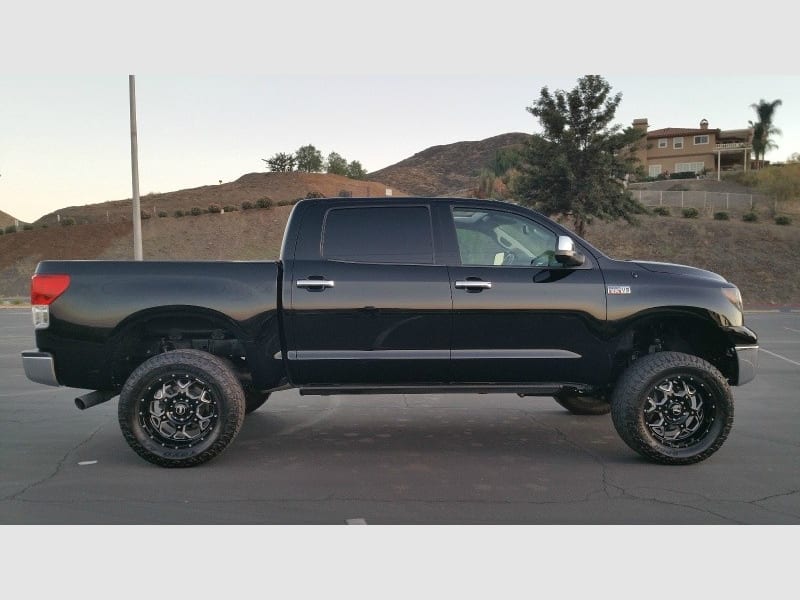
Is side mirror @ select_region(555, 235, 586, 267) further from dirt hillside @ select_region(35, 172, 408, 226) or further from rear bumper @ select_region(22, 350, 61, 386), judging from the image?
dirt hillside @ select_region(35, 172, 408, 226)

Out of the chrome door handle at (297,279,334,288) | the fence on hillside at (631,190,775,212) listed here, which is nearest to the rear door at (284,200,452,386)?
the chrome door handle at (297,279,334,288)

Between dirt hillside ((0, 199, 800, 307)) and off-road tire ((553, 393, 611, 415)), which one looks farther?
dirt hillside ((0, 199, 800, 307))

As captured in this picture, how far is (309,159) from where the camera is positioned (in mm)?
86500

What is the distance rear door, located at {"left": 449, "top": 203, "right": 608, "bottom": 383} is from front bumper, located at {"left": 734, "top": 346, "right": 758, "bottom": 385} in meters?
1.09

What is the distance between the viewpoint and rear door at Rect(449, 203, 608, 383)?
18.6ft

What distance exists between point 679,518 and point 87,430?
5.45m

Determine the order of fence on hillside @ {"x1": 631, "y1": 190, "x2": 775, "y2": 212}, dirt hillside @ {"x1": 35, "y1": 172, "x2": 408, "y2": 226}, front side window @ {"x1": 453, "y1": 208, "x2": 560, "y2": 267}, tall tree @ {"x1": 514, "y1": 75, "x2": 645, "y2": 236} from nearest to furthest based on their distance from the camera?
front side window @ {"x1": 453, "y1": 208, "x2": 560, "y2": 267} < tall tree @ {"x1": 514, "y1": 75, "x2": 645, "y2": 236} < fence on hillside @ {"x1": 631, "y1": 190, "x2": 775, "y2": 212} < dirt hillside @ {"x1": 35, "y1": 172, "x2": 408, "y2": 226}

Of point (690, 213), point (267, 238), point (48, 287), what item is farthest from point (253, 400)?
point (267, 238)

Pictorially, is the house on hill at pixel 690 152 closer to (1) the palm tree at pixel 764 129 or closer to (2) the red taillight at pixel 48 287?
(1) the palm tree at pixel 764 129

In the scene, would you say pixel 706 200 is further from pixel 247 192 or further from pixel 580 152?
pixel 247 192

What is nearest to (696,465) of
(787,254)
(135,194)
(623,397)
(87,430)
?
(623,397)

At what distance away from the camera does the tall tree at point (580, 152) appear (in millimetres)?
27688

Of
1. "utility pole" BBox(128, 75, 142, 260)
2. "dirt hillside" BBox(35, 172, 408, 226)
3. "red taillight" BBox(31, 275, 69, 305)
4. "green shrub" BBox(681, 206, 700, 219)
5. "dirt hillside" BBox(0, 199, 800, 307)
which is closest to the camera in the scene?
"red taillight" BBox(31, 275, 69, 305)

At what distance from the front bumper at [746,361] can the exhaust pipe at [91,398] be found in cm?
524
